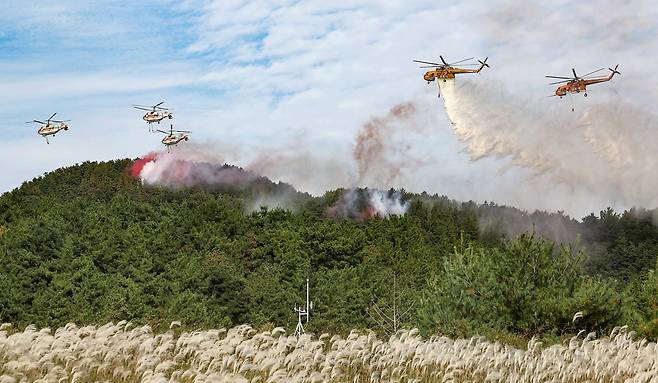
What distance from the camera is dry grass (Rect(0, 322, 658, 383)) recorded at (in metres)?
14.2

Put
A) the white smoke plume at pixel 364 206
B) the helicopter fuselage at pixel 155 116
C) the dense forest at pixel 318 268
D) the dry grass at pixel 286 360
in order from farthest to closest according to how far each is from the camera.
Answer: the white smoke plume at pixel 364 206 < the helicopter fuselage at pixel 155 116 < the dense forest at pixel 318 268 < the dry grass at pixel 286 360

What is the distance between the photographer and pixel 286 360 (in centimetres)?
1484

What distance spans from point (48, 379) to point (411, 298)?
85.8m

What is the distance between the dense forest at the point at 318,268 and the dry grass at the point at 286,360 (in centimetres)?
421

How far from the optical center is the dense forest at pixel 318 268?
116 ft

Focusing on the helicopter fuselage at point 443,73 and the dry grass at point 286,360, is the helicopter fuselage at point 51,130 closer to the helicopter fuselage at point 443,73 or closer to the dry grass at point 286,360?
the helicopter fuselage at point 443,73

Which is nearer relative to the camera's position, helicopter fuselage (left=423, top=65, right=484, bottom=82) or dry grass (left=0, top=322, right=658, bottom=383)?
dry grass (left=0, top=322, right=658, bottom=383)

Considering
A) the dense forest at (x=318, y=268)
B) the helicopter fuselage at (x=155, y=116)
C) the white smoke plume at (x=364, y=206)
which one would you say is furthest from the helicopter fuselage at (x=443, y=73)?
the white smoke plume at (x=364, y=206)

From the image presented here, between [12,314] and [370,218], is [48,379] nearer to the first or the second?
[12,314]

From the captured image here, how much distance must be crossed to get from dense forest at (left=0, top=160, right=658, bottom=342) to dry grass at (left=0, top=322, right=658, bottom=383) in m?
4.21

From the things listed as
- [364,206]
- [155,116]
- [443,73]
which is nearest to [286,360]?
[443,73]

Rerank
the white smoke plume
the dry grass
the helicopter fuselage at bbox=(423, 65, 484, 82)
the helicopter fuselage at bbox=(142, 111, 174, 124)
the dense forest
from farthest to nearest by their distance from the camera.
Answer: the white smoke plume, the helicopter fuselage at bbox=(142, 111, 174, 124), the helicopter fuselage at bbox=(423, 65, 484, 82), the dense forest, the dry grass

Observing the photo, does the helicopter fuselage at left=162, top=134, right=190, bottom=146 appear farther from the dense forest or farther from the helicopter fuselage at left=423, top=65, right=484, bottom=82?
the helicopter fuselage at left=423, top=65, right=484, bottom=82

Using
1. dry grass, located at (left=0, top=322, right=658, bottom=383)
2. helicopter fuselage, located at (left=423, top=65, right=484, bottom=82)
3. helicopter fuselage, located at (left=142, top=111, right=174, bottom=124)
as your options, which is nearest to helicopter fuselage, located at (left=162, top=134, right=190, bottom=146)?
helicopter fuselage, located at (left=142, top=111, right=174, bottom=124)
